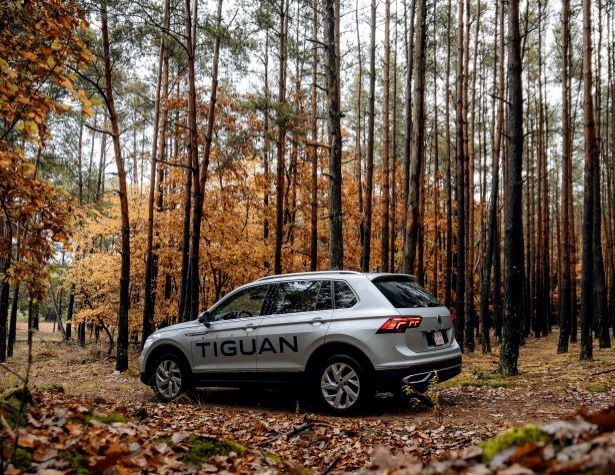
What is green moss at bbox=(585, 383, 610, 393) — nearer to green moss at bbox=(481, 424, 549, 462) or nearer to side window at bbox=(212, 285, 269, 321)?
side window at bbox=(212, 285, 269, 321)

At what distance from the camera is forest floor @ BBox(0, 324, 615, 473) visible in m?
4.53

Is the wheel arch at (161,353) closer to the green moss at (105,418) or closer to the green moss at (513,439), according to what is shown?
the green moss at (105,418)

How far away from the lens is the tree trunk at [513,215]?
30.2 ft

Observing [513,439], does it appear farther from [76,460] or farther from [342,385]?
[342,385]

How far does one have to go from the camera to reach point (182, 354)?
7828 millimetres

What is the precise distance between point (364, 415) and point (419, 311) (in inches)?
60.0

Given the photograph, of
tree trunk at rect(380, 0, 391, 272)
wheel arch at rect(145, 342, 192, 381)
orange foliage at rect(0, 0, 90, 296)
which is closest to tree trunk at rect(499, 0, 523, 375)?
wheel arch at rect(145, 342, 192, 381)

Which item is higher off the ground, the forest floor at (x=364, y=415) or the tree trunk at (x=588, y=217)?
the tree trunk at (x=588, y=217)

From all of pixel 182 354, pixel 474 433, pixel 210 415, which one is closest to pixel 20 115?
pixel 210 415

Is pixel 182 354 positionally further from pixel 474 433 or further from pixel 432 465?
pixel 432 465

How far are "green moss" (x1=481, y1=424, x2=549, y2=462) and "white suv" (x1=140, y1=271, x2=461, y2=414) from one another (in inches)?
141

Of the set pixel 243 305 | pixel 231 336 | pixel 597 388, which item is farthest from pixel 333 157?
pixel 597 388

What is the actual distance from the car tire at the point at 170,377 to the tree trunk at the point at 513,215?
5895 mm

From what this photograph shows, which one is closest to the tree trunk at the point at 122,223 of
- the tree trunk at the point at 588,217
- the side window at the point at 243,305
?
the side window at the point at 243,305
